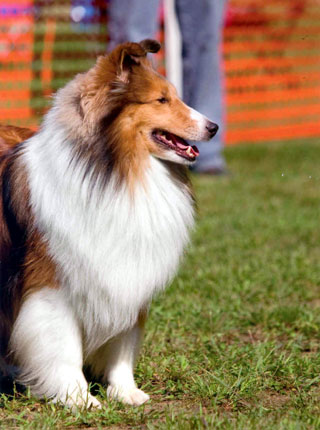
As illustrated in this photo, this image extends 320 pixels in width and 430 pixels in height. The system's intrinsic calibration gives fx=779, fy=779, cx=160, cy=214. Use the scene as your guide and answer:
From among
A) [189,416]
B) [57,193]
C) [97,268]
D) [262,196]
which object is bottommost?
[262,196]

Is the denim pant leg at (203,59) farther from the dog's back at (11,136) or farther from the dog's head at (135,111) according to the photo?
the dog's head at (135,111)

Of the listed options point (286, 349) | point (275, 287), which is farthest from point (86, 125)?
point (275, 287)

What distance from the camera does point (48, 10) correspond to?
36.0 ft

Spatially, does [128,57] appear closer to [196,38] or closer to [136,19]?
[136,19]

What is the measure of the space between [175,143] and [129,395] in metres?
1.02

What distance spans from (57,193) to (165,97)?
565 millimetres

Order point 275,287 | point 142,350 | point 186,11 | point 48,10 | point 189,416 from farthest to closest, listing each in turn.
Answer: point 48,10, point 186,11, point 275,287, point 142,350, point 189,416

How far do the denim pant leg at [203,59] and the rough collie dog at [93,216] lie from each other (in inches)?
163

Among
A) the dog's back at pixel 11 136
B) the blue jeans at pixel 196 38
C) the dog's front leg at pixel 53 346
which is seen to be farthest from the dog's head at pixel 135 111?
the blue jeans at pixel 196 38

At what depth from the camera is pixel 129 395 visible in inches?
123

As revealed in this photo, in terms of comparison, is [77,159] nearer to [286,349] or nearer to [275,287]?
[286,349]

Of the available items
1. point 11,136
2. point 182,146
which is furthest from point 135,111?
point 11,136

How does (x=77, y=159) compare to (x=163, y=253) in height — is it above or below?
above

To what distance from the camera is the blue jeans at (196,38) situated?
644 cm
